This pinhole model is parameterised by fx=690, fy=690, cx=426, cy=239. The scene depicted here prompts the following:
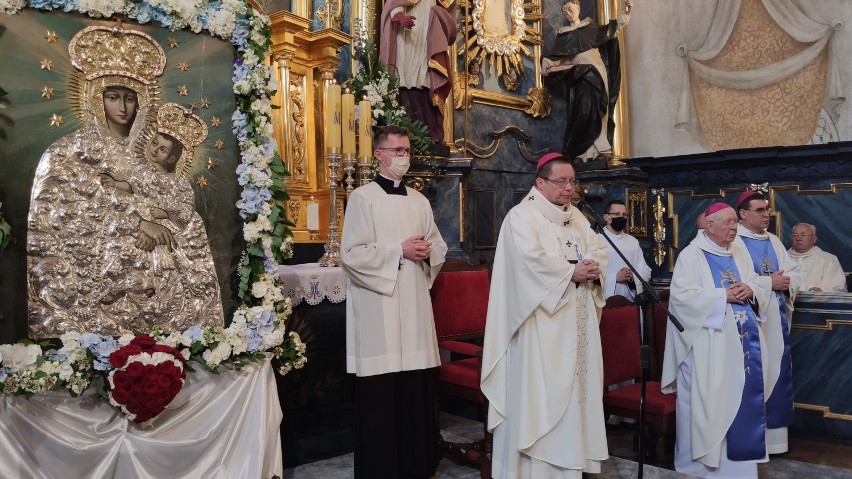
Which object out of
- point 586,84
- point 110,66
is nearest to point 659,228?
point 586,84

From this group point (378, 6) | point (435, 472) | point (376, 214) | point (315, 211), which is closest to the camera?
point (376, 214)

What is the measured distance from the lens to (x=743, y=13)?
9.66 m

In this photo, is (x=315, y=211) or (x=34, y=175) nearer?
(x=34, y=175)

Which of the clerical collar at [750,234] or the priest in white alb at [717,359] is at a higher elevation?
the clerical collar at [750,234]

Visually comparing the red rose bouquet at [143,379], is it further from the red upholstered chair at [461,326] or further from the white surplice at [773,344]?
the white surplice at [773,344]

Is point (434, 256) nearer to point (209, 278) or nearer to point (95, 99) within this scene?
point (209, 278)

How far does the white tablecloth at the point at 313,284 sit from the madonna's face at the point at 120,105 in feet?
5.08

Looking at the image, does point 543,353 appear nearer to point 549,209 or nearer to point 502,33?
point 549,209

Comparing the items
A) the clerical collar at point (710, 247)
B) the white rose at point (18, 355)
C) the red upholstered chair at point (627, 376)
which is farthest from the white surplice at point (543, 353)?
the white rose at point (18, 355)

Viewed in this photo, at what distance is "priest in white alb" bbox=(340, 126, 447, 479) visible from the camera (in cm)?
432

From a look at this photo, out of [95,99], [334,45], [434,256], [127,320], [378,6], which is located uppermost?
[378,6]

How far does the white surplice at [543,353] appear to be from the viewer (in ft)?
13.4

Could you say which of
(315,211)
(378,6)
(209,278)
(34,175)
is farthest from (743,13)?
(34,175)

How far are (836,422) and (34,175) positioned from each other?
6.33m
